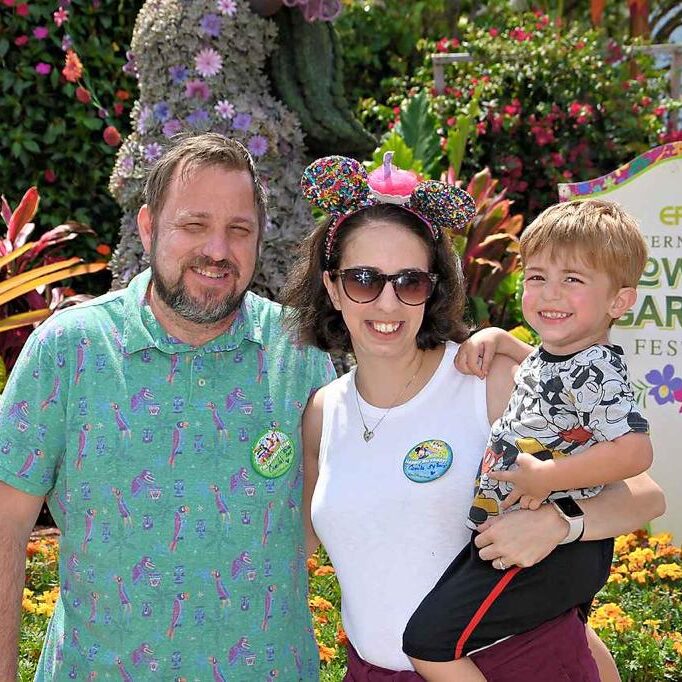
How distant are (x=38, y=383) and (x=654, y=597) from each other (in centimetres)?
288

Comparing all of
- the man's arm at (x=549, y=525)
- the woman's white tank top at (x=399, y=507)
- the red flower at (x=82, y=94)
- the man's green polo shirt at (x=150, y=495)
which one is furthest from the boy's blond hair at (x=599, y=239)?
the red flower at (x=82, y=94)

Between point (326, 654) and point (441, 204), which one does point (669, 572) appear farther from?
point (441, 204)

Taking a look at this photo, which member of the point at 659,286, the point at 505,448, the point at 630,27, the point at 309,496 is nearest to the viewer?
the point at 505,448

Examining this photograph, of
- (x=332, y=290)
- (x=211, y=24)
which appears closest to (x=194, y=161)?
(x=332, y=290)

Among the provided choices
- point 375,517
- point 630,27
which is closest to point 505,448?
point 375,517

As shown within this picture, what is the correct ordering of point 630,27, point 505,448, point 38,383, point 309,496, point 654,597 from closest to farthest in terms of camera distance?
point 505,448, point 38,383, point 309,496, point 654,597, point 630,27

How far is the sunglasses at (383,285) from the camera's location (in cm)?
249

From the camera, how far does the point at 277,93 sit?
18.6ft

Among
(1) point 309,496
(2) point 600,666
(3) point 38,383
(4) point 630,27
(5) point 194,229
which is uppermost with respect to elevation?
(4) point 630,27

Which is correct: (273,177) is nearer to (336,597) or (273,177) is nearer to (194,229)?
(336,597)

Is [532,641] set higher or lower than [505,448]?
lower

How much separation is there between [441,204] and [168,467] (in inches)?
37.2

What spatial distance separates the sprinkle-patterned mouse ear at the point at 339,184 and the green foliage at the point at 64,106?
4755 millimetres

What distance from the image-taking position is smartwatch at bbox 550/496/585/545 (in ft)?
7.66
